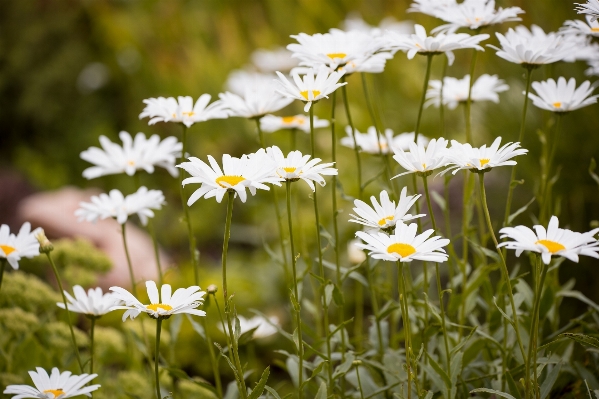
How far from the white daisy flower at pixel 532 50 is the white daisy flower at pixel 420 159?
22 centimetres

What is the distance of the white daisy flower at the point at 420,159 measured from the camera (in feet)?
2.82

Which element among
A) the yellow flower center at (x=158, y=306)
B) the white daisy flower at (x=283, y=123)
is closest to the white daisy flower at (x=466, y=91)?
the white daisy flower at (x=283, y=123)

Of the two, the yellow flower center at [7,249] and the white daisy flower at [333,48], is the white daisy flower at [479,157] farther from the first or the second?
the yellow flower center at [7,249]

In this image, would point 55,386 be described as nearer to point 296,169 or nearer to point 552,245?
point 296,169

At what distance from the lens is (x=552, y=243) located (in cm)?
78

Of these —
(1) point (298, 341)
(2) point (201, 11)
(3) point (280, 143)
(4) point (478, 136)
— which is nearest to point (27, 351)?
(1) point (298, 341)

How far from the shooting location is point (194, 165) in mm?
806

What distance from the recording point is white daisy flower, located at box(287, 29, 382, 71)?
3.22ft

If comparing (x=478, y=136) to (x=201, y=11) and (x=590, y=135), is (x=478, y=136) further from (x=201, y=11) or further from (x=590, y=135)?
(x=201, y=11)

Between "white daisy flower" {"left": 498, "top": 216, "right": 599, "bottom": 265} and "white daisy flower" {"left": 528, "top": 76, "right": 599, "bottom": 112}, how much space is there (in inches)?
11.7

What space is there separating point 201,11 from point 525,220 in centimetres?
334

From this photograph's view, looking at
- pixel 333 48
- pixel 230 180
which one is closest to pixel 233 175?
pixel 230 180

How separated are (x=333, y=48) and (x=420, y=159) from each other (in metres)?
0.28

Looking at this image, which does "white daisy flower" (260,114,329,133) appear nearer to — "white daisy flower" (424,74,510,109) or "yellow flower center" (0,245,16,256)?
"white daisy flower" (424,74,510,109)
